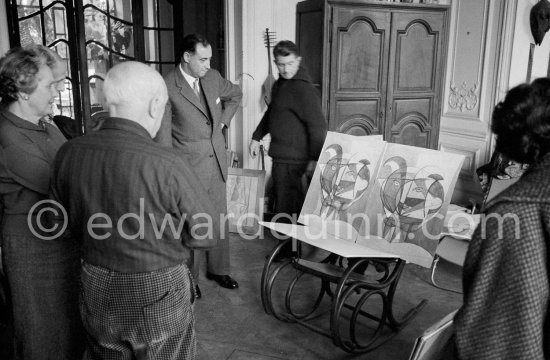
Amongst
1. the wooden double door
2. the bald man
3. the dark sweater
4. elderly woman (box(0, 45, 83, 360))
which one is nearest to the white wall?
the wooden double door

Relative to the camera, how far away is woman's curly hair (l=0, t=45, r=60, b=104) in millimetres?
2119

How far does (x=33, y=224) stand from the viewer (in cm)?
221

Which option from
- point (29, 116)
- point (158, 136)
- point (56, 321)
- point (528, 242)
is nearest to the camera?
point (528, 242)

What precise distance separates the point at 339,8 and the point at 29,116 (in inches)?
122

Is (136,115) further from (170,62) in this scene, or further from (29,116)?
(170,62)

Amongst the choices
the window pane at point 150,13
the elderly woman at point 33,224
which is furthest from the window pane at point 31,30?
the elderly woman at point 33,224

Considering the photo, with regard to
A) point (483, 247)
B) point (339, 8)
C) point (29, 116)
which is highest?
point (339, 8)

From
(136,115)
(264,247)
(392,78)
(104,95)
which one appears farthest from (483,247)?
(392,78)

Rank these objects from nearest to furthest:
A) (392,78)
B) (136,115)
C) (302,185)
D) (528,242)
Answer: (528,242)
(136,115)
(302,185)
(392,78)

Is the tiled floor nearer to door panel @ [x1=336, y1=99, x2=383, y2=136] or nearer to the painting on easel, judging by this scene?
→ the painting on easel

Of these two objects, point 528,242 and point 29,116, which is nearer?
point 528,242

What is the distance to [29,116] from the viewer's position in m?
2.21

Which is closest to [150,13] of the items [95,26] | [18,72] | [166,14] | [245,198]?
[166,14]

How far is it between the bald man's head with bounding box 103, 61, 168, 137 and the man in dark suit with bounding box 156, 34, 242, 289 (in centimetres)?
132
